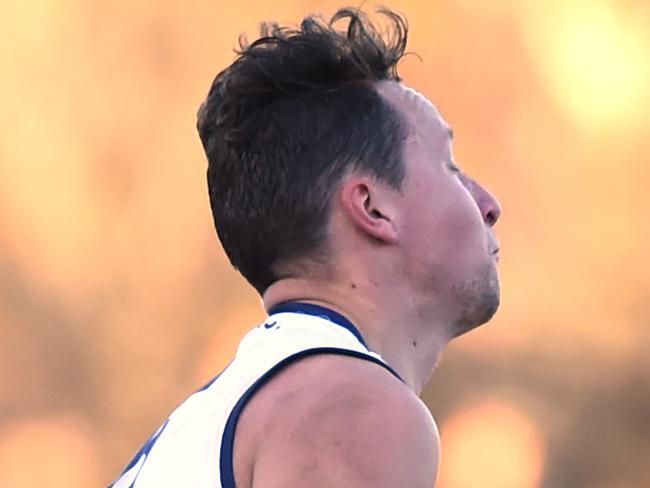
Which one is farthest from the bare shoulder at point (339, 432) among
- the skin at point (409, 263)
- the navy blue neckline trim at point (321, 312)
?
the navy blue neckline trim at point (321, 312)

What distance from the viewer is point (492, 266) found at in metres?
1.80

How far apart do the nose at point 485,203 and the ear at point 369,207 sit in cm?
15

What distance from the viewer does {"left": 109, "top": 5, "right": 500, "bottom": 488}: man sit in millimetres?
1646

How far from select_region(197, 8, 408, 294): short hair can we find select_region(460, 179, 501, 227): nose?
0.13m

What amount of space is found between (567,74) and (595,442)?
1611 mm

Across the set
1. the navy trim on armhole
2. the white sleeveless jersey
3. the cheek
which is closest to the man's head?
the cheek

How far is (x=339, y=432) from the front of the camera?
134 cm

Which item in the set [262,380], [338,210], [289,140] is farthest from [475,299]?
[262,380]

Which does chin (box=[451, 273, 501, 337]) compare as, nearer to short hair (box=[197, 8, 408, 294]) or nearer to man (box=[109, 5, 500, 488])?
man (box=[109, 5, 500, 488])

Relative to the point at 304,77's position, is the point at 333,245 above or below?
below

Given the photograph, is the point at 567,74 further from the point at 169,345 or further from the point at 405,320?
the point at 405,320

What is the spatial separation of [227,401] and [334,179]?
15.5 inches

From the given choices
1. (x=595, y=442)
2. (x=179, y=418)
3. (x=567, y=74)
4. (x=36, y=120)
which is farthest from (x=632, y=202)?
(x=179, y=418)

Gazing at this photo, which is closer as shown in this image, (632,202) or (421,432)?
(421,432)
